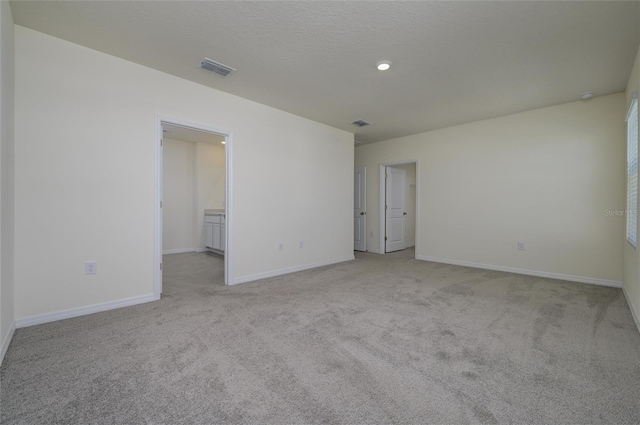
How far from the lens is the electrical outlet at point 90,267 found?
2639mm

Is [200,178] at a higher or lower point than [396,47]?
lower

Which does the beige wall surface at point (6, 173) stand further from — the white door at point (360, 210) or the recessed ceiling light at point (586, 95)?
the recessed ceiling light at point (586, 95)

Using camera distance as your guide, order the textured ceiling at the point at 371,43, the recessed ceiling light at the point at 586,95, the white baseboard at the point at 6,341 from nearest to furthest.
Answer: the white baseboard at the point at 6,341
the textured ceiling at the point at 371,43
the recessed ceiling light at the point at 586,95

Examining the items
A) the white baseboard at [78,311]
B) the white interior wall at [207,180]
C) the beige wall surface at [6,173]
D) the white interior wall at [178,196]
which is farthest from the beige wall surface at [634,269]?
the white interior wall at [178,196]

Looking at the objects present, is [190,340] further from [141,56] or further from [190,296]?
[141,56]

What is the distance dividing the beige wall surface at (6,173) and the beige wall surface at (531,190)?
5.49 m

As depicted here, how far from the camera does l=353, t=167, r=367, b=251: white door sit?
657cm

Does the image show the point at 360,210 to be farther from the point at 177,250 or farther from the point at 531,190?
the point at 177,250

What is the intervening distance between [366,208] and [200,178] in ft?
12.9

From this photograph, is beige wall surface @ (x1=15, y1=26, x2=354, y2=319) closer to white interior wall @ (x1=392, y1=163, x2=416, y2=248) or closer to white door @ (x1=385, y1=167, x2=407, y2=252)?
white door @ (x1=385, y1=167, x2=407, y2=252)

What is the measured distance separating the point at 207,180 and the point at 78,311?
14.5 ft

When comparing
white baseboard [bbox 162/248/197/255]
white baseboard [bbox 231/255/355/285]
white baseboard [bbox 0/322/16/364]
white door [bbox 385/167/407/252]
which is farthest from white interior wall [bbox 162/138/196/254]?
white door [bbox 385/167/407/252]

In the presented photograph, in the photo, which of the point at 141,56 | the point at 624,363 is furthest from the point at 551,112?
the point at 141,56

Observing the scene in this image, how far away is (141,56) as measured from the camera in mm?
2752
